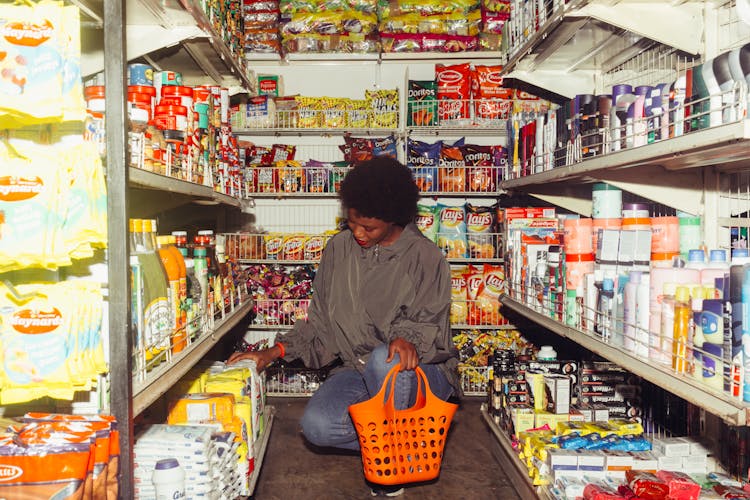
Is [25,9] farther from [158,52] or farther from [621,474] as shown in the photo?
[621,474]

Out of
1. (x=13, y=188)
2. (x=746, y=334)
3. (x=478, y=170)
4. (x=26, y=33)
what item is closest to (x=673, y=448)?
(x=746, y=334)

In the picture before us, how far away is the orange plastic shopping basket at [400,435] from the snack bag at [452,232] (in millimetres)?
2206

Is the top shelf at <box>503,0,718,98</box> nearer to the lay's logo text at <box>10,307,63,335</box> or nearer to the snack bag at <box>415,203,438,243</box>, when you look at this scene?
the snack bag at <box>415,203,438,243</box>

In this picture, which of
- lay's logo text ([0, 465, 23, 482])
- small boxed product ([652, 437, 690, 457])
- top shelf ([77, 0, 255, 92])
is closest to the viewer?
lay's logo text ([0, 465, 23, 482])

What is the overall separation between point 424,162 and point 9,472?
155 inches

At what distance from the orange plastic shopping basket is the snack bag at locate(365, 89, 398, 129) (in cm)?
259

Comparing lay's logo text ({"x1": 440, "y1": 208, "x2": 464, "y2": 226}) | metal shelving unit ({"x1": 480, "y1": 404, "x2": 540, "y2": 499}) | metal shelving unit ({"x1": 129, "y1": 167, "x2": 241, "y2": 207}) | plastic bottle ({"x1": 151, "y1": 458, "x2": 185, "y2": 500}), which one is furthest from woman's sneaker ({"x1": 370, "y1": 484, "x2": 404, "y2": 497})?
lay's logo text ({"x1": 440, "y1": 208, "x2": 464, "y2": 226})

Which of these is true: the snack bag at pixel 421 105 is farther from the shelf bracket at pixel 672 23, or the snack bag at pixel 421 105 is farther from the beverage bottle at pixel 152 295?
the beverage bottle at pixel 152 295

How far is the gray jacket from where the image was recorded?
127 inches

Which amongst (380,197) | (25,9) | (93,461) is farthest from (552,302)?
(25,9)

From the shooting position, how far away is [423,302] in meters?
3.20

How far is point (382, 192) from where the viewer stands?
10.5 ft

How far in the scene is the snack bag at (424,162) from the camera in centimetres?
482

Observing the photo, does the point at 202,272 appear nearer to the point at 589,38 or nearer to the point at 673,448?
the point at 673,448
